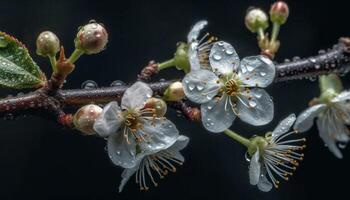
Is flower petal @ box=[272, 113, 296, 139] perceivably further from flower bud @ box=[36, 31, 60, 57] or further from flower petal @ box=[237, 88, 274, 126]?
flower bud @ box=[36, 31, 60, 57]

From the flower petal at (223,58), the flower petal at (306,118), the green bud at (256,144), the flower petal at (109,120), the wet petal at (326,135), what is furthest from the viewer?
the wet petal at (326,135)

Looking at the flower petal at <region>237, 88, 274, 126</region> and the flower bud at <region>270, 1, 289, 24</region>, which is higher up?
the flower bud at <region>270, 1, 289, 24</region>

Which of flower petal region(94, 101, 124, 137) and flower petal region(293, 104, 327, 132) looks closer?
flower petal region(94, 101, 124, 137)

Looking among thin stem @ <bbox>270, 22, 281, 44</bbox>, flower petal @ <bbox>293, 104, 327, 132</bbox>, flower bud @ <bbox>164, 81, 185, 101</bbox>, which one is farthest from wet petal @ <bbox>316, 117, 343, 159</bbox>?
flower bud @ <bbox>164, 81, 185, 101</bbox>

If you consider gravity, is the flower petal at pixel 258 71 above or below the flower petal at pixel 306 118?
above

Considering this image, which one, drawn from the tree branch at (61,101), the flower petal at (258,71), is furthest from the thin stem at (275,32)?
the tree branch at (61,101)

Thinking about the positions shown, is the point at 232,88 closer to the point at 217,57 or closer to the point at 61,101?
the point at 217,57

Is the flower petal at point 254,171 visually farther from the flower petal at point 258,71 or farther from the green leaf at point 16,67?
the green leaf at point 16,67
